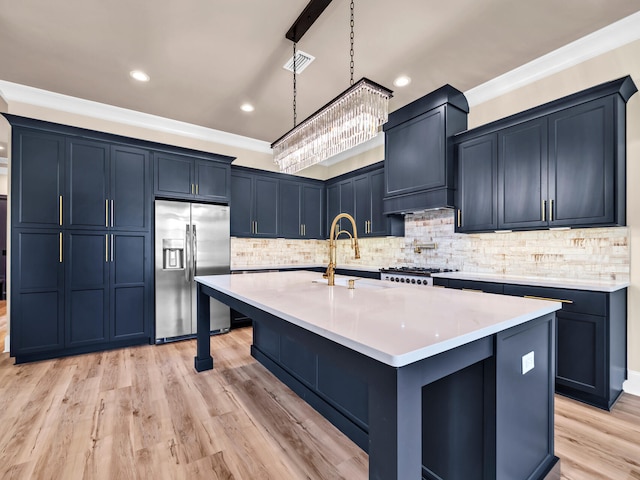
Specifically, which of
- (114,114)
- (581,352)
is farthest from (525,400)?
(114,114)

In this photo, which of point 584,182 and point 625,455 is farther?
point 584,182

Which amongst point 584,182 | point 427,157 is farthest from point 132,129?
point 584,182

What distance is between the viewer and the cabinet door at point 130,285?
135 inches

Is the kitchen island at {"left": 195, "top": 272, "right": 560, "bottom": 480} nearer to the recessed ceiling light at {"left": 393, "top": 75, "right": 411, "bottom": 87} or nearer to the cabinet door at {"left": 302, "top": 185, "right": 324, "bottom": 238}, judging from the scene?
the recessed ceiling light at {"left": 393, "top": 75, "right": 411, "bottom": 87}

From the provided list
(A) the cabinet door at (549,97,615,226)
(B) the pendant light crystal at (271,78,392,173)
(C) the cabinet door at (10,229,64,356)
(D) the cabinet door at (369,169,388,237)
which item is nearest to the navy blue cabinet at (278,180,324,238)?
(D) the cabinet door at (369,169,388,237)

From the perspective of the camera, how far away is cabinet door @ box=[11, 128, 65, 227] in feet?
9.82

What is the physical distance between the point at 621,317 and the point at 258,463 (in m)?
2.79

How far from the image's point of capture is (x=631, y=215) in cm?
240

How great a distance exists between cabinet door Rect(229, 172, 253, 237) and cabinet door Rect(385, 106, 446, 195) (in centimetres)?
209

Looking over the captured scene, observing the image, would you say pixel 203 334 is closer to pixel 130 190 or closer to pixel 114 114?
pixel 130 190

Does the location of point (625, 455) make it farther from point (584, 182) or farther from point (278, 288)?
point (278, 288)

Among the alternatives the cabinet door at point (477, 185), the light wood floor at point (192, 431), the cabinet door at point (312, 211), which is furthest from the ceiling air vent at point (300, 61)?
the light wood floor at point (192, 431)

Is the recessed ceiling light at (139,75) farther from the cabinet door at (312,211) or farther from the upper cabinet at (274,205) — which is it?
the cabinet door at (312,211)

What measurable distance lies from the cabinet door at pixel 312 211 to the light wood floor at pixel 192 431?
2925 millimetres
